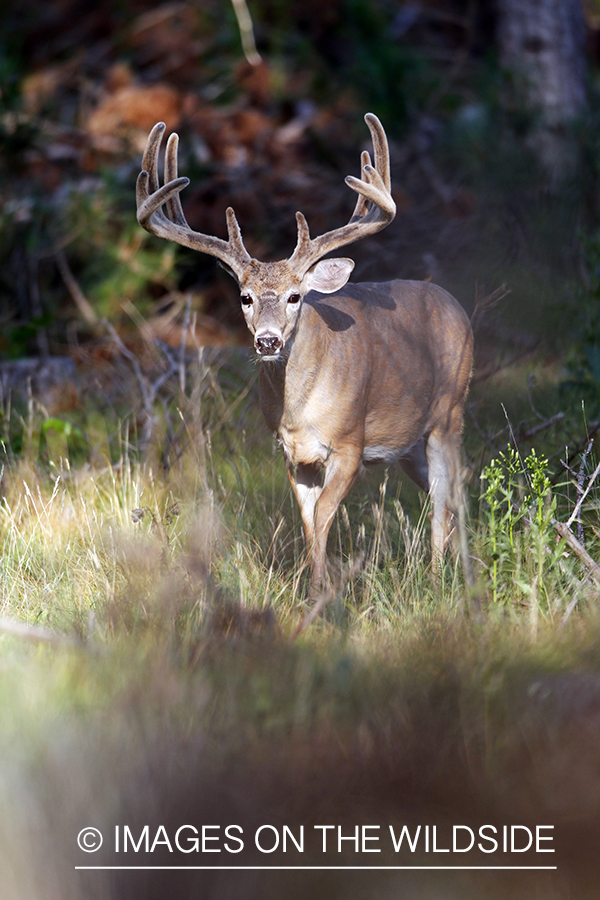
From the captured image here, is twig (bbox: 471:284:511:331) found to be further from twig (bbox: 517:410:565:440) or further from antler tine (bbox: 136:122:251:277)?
antler tine (bbox: 136:122:251:277)

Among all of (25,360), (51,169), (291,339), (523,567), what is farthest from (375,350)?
(51,169)

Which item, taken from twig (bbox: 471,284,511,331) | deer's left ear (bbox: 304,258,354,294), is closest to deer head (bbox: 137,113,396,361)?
deer's left ear (bbox: 304,258,354,294)

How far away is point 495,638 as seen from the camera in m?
3.13

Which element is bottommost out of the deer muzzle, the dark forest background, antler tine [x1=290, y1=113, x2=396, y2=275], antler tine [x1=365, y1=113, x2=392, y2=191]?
the deer muzzle

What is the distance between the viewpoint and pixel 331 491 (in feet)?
14.5

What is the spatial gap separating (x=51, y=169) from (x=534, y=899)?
1030 centimetres

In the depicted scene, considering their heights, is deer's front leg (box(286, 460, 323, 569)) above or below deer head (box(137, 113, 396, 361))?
below

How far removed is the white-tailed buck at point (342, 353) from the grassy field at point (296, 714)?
2.03 feet

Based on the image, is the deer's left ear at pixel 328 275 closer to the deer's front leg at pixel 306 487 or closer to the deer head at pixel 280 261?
the deer head at pixel 280 261

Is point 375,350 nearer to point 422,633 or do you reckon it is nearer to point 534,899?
point 422,633

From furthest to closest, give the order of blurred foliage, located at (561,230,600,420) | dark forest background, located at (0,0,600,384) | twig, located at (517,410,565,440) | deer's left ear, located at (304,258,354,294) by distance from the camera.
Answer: dark forest background, located at (0,0,600,384) < blurred foliage, located at (561,230,600,420) < twig, located at (517,410,565,440) < deer's left ear, located at (304,258,354,294)

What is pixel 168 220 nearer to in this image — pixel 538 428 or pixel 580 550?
pixel 538 428

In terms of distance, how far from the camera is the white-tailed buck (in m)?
4.25

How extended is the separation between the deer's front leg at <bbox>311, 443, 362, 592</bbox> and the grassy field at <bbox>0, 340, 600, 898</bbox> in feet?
0.98
